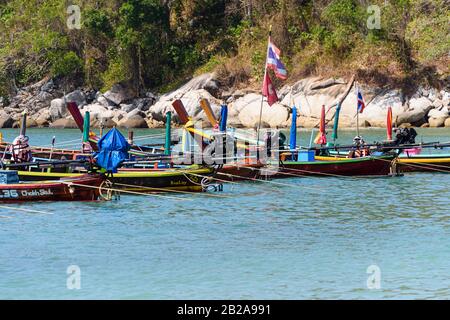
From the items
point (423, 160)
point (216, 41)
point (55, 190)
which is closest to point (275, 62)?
point (423, 160)

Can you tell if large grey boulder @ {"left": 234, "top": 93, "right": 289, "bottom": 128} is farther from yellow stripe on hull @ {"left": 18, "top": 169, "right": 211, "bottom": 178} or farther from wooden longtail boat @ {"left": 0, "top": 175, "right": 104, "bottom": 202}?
wooden longtail boat @ {"left": 0, "top": 175, "right": 104, "bottom": 202}

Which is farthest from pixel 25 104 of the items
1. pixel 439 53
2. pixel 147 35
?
pixel 439 53

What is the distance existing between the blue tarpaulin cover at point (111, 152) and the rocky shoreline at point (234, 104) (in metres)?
44.4

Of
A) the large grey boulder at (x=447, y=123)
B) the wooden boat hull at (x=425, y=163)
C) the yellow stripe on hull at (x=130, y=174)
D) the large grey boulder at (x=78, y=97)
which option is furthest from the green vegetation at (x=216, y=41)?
the yellow stripe on hull at (x=130, y=174)

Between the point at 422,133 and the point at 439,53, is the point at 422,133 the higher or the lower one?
the lower one

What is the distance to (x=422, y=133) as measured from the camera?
6625cm

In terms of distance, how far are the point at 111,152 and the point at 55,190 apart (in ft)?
7.45

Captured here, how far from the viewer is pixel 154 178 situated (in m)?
34.2

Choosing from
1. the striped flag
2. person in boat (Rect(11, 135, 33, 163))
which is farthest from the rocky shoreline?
person in boat (Rect(11, 135, 33, 163))

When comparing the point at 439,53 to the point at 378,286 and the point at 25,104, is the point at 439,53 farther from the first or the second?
the point at 378,286

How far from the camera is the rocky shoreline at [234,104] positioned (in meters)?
75.6

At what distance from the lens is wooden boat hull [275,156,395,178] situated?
134 feet

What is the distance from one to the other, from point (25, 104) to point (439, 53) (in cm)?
4322

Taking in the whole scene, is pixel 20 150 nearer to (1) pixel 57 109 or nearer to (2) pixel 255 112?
(2) pixel 255 112
